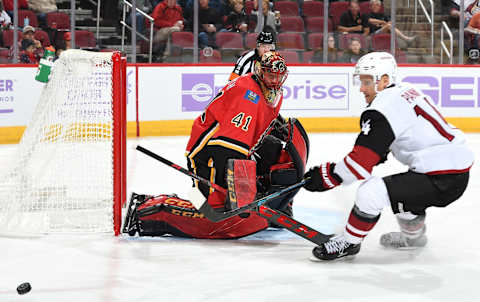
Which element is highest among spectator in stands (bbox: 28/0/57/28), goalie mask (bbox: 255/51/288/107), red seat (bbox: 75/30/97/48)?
spectator in stands (bbox: 28/0/57/28)

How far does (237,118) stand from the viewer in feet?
10.0

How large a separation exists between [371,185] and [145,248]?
3.32ft

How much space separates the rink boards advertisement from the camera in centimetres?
756

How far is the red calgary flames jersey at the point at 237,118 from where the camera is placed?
3061mm

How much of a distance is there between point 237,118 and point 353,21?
5.58m

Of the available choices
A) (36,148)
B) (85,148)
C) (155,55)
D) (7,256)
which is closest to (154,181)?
(85,148)

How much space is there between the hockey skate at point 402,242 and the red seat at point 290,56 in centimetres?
496

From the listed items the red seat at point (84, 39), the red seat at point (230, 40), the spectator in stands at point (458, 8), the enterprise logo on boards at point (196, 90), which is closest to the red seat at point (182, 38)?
the red seat at point (230, 40)

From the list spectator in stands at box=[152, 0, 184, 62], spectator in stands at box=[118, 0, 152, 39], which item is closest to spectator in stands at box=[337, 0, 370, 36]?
spectator in stands at box=[152, 0, 184, 62]

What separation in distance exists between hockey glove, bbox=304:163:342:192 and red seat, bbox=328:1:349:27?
554 centimetres

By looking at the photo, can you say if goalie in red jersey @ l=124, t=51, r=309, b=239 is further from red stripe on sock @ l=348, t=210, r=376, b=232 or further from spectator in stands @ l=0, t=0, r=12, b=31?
spectator in stands @ l=0, t=0, r=12, b=31

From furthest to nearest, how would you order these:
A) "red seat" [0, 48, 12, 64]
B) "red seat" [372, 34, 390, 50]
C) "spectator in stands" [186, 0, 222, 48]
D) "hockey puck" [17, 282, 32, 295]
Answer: "red seat" [372, 34, 390, 50] → "spectator in stands" [186, 0, 222, 48] → "red seat" [0, 48, 12, 64] → "hockey puck" [17, 282, 32, 295]

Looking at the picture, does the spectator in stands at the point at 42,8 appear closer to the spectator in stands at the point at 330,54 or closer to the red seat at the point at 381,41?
the spectator in stands at the point at 330,54

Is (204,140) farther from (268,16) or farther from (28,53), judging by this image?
(268,16)
